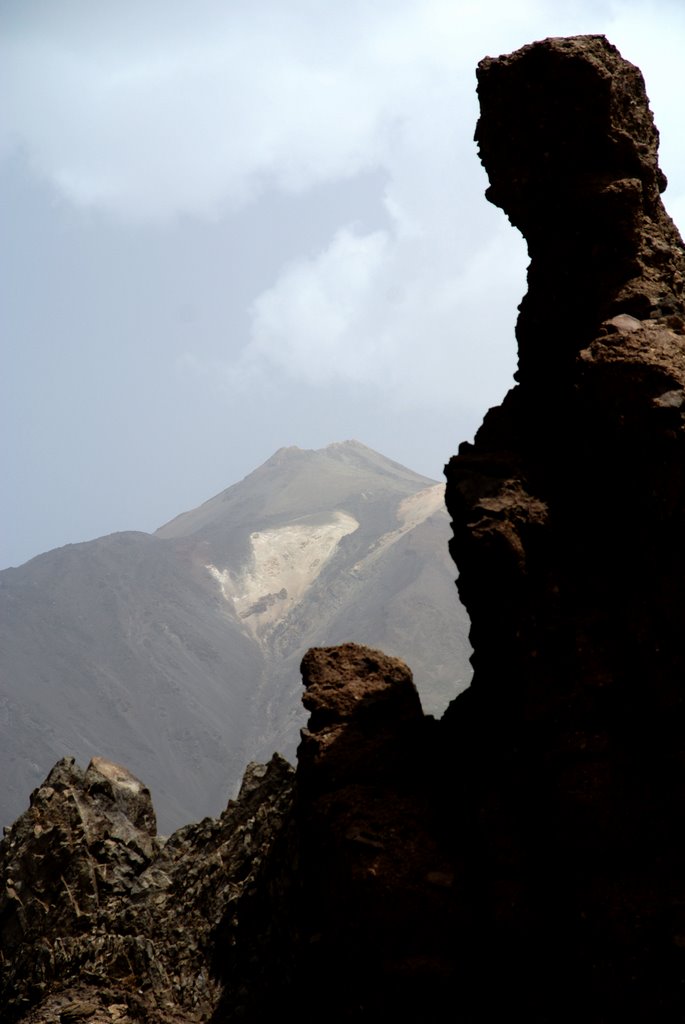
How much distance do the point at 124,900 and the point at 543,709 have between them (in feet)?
24.2

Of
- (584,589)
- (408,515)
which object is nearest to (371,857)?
(584,589)

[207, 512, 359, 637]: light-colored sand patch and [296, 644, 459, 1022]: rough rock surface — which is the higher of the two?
[207, 512, 359, 637]: light-colored sand patch

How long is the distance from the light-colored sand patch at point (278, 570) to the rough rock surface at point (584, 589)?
119643mm

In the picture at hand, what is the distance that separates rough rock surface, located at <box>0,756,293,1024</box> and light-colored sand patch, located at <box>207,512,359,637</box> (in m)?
114

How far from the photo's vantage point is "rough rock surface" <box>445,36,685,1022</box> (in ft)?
29.1

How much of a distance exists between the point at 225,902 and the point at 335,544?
130 meters

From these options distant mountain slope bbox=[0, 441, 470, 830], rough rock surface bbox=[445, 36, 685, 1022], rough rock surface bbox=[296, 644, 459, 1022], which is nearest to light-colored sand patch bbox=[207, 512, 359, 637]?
distant mountain slope bbox=[0, 441, 470, 830]

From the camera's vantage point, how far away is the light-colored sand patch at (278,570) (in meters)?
133

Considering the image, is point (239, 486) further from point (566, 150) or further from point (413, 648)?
point (566, 150)

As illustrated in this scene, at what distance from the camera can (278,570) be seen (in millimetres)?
140625

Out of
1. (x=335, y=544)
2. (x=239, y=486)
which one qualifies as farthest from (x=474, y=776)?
(x=239, y=486)

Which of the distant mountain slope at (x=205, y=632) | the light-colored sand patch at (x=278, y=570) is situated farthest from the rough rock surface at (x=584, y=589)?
the light-colored sand patch at (x=278, y=570)

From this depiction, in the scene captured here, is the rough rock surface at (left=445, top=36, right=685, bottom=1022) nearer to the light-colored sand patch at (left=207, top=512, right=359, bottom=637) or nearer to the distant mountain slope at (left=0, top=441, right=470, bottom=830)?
the distant mountain slope at (left=0, top=441, right=470, bottom=830)

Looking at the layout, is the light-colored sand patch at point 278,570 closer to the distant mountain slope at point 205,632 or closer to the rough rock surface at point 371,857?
the distant mountain slope at point 205,632
